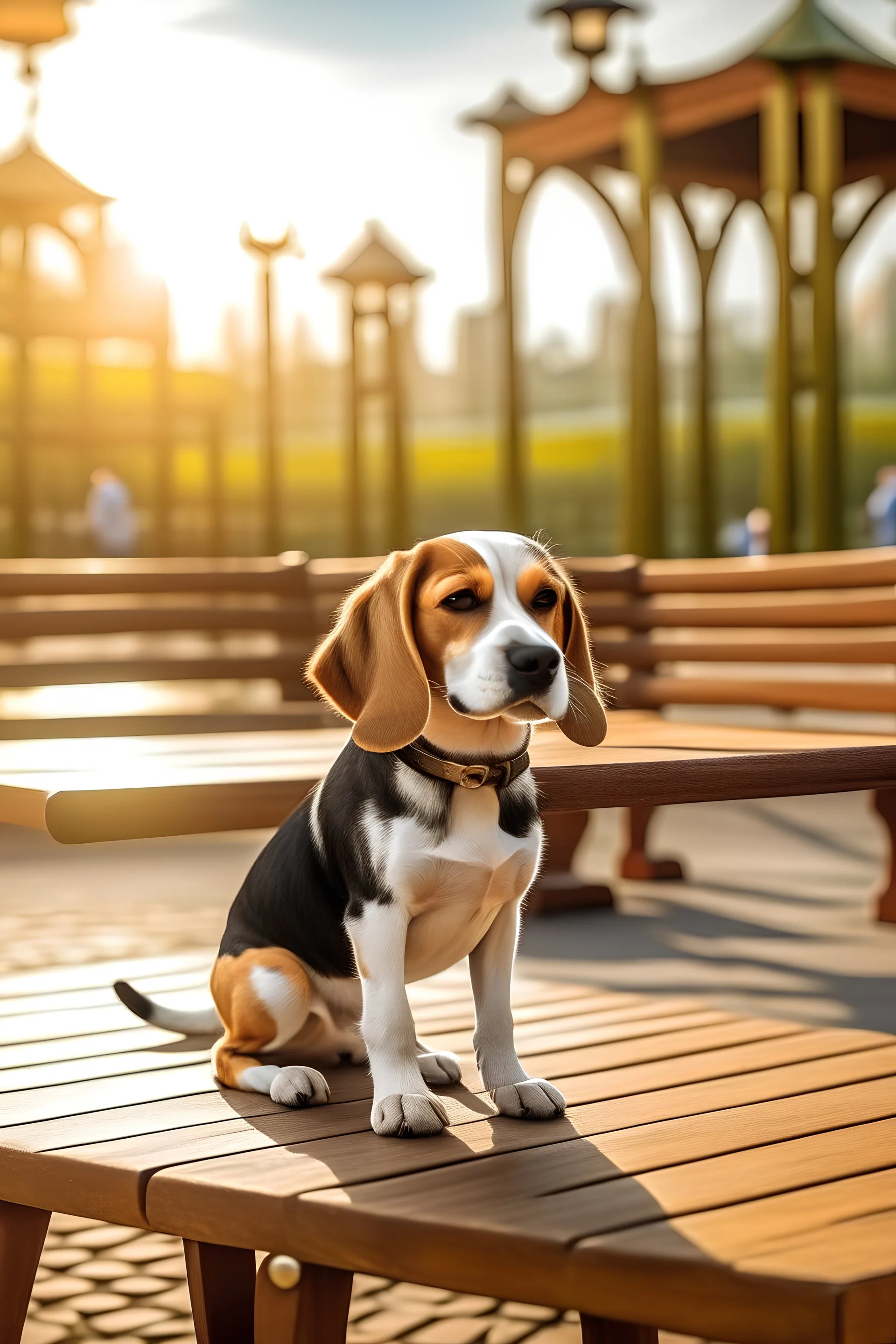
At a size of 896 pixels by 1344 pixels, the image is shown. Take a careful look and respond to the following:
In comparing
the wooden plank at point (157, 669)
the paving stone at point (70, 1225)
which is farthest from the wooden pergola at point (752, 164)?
the paving stone at point (70, 1225)

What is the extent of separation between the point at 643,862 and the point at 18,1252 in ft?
14.4

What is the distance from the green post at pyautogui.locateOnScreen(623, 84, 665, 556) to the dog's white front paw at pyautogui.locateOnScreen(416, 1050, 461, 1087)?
8775 millimetres

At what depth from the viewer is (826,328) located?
10.1 m

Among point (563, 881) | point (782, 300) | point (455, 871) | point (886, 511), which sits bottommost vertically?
point (563, 881)

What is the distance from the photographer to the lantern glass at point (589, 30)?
1040 centimetres

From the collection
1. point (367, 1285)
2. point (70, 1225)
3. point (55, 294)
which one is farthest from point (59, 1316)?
point (55, 294)

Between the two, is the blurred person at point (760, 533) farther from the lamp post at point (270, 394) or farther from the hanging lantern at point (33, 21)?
the hanging lantern at point (33, 21)

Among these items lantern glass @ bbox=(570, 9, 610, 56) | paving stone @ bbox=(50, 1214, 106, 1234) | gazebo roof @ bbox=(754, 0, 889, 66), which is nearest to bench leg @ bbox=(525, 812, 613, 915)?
paving stone @ bbox=(50, 1214, 106, 1234)

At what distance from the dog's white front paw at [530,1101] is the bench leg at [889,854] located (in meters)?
3.32

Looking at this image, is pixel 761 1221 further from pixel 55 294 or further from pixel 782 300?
pixel 55 294

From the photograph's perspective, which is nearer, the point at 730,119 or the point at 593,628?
the point at 593,628

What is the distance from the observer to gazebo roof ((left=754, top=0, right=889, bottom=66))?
31.6 feet

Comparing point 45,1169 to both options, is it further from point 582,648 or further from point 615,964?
point 615,964

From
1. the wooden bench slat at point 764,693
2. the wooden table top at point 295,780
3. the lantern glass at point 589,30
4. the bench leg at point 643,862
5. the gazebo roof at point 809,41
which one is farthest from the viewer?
the lantern glass at point 589,30
